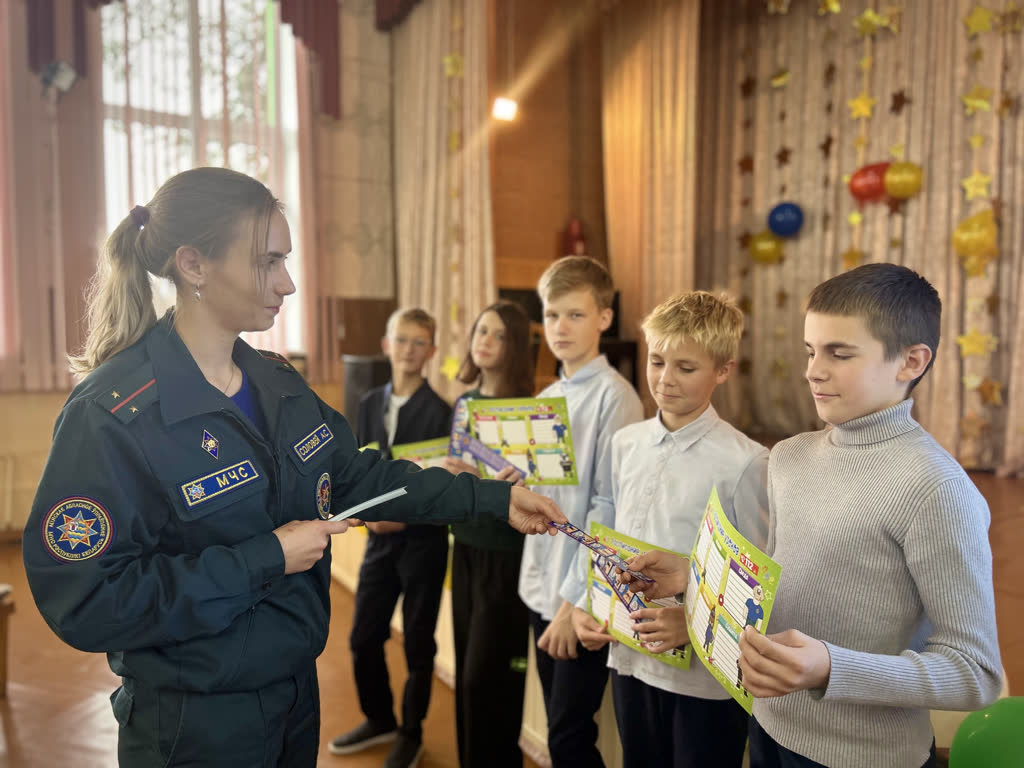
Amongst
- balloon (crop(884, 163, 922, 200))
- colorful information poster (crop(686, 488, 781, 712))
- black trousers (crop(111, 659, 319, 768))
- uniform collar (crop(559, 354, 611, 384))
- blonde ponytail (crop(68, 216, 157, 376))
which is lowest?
black trousers (crop(111, 659, 319, 768))

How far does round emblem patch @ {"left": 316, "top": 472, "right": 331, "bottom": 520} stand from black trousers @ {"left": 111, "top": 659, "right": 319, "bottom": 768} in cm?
26

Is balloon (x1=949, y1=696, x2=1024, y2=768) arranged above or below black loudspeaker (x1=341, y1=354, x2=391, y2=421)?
below

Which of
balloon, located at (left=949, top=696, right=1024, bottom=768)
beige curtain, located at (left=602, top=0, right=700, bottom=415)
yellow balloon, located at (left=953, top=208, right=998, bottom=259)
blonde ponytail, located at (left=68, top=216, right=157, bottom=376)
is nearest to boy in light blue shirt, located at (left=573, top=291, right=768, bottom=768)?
balloon, located at (left=949, top=696, right=1024, bottom=768)

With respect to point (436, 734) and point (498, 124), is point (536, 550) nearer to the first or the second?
point (436, 734)

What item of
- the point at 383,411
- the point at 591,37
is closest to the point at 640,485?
the point at 383,411

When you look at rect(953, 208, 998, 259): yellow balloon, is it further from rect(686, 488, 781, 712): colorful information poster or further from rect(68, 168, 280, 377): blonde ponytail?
rect(68, 168, 280, 377): blonde ponytail

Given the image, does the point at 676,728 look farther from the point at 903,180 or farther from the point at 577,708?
the point at 903,180

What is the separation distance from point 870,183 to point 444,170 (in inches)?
119

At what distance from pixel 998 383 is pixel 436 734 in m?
4.06

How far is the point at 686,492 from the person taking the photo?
1.31 m

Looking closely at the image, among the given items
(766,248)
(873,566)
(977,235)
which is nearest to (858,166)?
(766,248)

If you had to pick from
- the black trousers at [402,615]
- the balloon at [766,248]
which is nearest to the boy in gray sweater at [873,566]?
the black trousers at [402,615]

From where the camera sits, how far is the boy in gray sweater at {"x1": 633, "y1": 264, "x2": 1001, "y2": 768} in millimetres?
825

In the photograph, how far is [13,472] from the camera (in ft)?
14.5
